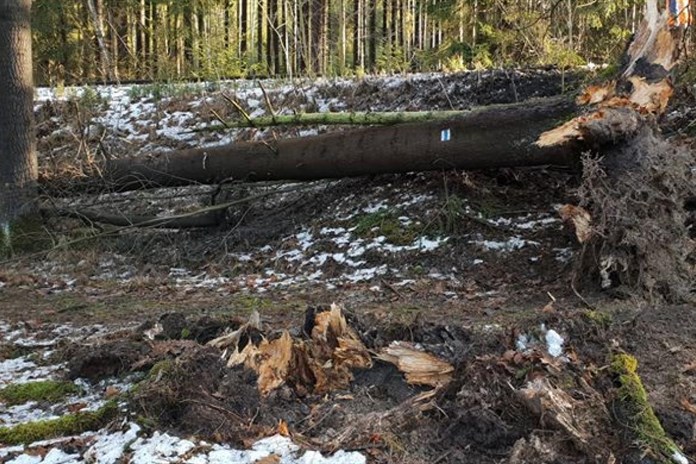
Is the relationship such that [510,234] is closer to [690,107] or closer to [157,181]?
[690,107]

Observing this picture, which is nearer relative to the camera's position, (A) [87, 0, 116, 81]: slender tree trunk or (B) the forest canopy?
(B) the forest canopy

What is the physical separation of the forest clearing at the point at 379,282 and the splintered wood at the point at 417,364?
1cm

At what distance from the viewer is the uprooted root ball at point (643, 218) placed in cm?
454

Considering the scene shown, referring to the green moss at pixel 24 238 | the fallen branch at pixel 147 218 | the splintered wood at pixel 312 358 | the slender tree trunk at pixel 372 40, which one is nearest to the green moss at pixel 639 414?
the splintered wood at pixel 312 358

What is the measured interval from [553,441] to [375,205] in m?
4.83

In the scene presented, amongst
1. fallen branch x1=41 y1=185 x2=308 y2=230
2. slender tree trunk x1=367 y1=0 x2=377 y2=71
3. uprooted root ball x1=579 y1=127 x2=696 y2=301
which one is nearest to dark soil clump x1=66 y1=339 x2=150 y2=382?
uprooted root ball x1=579 y1=127 x2=696 y2=301

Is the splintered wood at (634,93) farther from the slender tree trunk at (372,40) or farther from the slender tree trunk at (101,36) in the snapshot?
the slender tree trunk at (372,40)

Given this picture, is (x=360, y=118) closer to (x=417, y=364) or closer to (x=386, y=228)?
(x=386, y=228)

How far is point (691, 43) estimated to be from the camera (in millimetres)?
7223

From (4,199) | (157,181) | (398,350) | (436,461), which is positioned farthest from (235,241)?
(436,461)

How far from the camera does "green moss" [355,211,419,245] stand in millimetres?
6402

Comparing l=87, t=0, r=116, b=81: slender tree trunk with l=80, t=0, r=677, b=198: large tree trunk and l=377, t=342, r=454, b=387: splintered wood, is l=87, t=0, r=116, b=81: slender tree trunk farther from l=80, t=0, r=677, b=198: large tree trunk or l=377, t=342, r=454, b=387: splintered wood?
l=377, t=342, r=454, b=387: splintered wood

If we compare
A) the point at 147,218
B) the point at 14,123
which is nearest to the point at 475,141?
the point at 147,218

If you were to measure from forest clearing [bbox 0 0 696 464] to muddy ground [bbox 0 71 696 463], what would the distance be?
0.05ft
